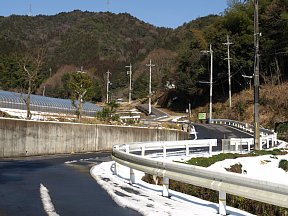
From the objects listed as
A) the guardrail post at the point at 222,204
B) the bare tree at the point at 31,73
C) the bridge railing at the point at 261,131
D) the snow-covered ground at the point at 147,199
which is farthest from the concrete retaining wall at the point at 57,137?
the guardrail post at the point at 222,204

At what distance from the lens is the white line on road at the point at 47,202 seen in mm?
8844

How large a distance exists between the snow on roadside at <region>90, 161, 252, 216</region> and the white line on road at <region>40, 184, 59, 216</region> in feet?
4.85

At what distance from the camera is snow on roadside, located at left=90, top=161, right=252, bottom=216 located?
9234mm

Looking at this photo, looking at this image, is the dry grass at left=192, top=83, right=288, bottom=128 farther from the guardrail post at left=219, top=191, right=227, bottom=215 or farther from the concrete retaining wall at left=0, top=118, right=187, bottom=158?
the guardrail post at left=219, top=191, right=227, bottom=215

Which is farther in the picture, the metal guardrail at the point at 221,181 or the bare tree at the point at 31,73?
the bare tree at the point at 31,73

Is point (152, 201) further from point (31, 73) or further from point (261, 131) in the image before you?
point (261, 131)

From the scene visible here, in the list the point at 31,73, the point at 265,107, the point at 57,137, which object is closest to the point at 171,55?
the point at 265,107

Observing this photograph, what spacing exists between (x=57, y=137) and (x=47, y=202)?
21.9 meters


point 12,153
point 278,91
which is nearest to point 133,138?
point 12,153

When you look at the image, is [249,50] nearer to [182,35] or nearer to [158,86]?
[158,86]

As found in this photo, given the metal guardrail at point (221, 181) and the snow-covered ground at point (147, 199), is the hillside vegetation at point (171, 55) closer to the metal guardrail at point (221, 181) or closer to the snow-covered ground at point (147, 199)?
the snow-covered ground at point (147, 199)

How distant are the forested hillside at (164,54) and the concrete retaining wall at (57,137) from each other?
25.0 meters

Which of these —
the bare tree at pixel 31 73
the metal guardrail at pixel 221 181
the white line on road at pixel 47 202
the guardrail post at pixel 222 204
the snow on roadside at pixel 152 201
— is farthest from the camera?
the bare tree at pixel 31 73

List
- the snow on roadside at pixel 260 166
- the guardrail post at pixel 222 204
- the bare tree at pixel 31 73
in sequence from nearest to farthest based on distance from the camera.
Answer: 1. the guardrail post at pixel 222 204
2. the snow on roadside at pixel 260 166
3. the bare tree at pixel 31 73
